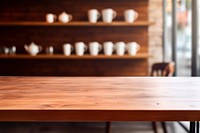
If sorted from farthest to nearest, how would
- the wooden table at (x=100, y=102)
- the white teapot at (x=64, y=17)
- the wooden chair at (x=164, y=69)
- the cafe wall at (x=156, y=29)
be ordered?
the cafe wall at (x=156, y=29)
the white teapot at (x=64, y=17)
the wooden chair at (x=164, y=69)
the wooden table at (x=100, y=102)

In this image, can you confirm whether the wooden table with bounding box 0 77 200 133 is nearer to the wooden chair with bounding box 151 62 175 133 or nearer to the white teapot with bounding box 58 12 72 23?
the wooden chair with bounding box 151 62 175 133

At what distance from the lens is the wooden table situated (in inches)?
48.4

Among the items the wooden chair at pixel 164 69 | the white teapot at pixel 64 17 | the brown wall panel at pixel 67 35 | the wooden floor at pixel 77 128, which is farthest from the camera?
the brown wall panel at pixel 67 35

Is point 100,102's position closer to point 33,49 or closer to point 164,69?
point 164,69

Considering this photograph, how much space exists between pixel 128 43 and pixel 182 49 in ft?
4.48

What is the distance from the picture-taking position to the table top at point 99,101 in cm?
123

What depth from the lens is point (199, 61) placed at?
10.5ft

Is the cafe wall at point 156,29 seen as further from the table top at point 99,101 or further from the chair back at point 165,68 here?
the table top at point 99,101

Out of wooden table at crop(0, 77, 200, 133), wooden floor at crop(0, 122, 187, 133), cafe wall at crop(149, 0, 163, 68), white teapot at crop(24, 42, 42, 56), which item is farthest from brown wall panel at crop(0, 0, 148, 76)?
wooden table at crop(0, 77, 200, 133)

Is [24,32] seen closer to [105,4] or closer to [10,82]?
[105,4]

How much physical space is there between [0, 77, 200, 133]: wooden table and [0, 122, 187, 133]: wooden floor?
1.33m

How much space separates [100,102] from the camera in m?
1.35

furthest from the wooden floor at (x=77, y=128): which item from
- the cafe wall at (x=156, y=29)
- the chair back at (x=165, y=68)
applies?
the cafe wall at (x=156, y=29)

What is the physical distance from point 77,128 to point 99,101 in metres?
1.91
